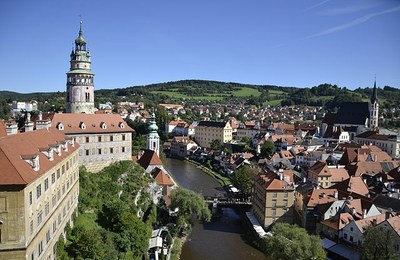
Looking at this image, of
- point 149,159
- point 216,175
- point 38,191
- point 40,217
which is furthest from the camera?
point 216,175

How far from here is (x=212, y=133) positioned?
8181 centimetres

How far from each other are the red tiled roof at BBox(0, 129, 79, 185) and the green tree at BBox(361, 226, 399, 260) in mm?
17994

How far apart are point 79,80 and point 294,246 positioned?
23.3 metres

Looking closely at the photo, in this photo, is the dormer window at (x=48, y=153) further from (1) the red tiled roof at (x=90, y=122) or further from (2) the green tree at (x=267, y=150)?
(2) the green tree at (x=267, y=150)

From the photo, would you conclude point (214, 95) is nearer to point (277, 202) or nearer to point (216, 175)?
point (216, 175)

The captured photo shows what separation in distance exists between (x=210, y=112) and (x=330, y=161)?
8541 centimetres

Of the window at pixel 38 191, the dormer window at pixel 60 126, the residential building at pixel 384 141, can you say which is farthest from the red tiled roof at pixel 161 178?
the residential building at pixel 384 141

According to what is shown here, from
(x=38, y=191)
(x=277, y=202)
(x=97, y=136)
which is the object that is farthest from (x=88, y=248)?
(x=277, y=202)

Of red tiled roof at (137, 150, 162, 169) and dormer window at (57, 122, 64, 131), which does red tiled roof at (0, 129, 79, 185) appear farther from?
red tiled roof at (137, 150, 162, 169)

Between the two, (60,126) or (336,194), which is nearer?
(60,126)

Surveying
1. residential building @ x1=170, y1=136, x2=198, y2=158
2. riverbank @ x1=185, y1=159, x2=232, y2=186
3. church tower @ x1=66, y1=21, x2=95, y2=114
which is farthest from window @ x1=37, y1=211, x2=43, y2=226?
residential building @ x1=170, y1=136, x2=198, y2=158

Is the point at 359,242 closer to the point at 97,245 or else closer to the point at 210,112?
the point at 97,245

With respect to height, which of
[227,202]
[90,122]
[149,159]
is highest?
[90,122]

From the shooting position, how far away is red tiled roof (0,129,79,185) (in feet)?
46.7
